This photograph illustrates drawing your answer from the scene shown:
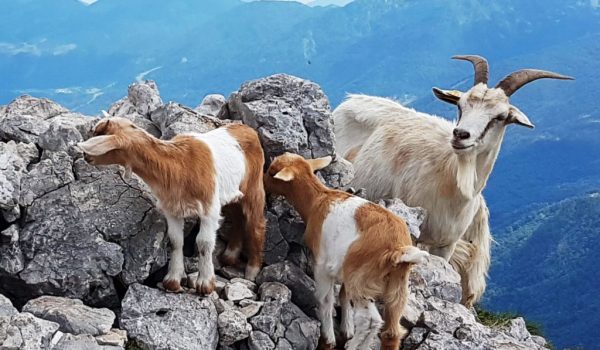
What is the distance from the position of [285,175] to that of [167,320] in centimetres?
146

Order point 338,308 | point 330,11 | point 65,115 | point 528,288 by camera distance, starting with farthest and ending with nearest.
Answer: point 330,11 < point 528,288 < point 65,115 < point 338,308

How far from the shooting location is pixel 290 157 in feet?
19.4

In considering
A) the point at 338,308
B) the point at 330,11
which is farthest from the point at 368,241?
the point at 330,11

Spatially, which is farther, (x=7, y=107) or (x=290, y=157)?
(x=7, y=107)

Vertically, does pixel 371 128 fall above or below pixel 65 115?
below

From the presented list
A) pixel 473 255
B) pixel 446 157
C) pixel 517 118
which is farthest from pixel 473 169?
pixel 473 255

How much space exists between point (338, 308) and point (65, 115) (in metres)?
→ 2.91

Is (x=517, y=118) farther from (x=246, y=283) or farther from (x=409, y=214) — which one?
(x=246, y=283)

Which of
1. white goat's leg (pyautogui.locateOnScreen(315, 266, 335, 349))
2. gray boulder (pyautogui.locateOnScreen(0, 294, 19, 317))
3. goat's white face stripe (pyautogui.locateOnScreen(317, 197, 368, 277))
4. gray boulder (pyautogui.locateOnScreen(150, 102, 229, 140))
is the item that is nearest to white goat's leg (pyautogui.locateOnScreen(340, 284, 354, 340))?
white goat's leg (pyautogui.locateOnScreen(315, 266, 335, 349))

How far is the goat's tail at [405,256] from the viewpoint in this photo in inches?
184

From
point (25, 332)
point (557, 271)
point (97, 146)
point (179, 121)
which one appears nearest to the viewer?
point (25, 332)

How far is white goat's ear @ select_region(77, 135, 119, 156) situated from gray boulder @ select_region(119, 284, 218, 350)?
3.04 ft

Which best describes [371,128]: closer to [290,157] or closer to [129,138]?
[290,157]

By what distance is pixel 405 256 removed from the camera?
472 cm
